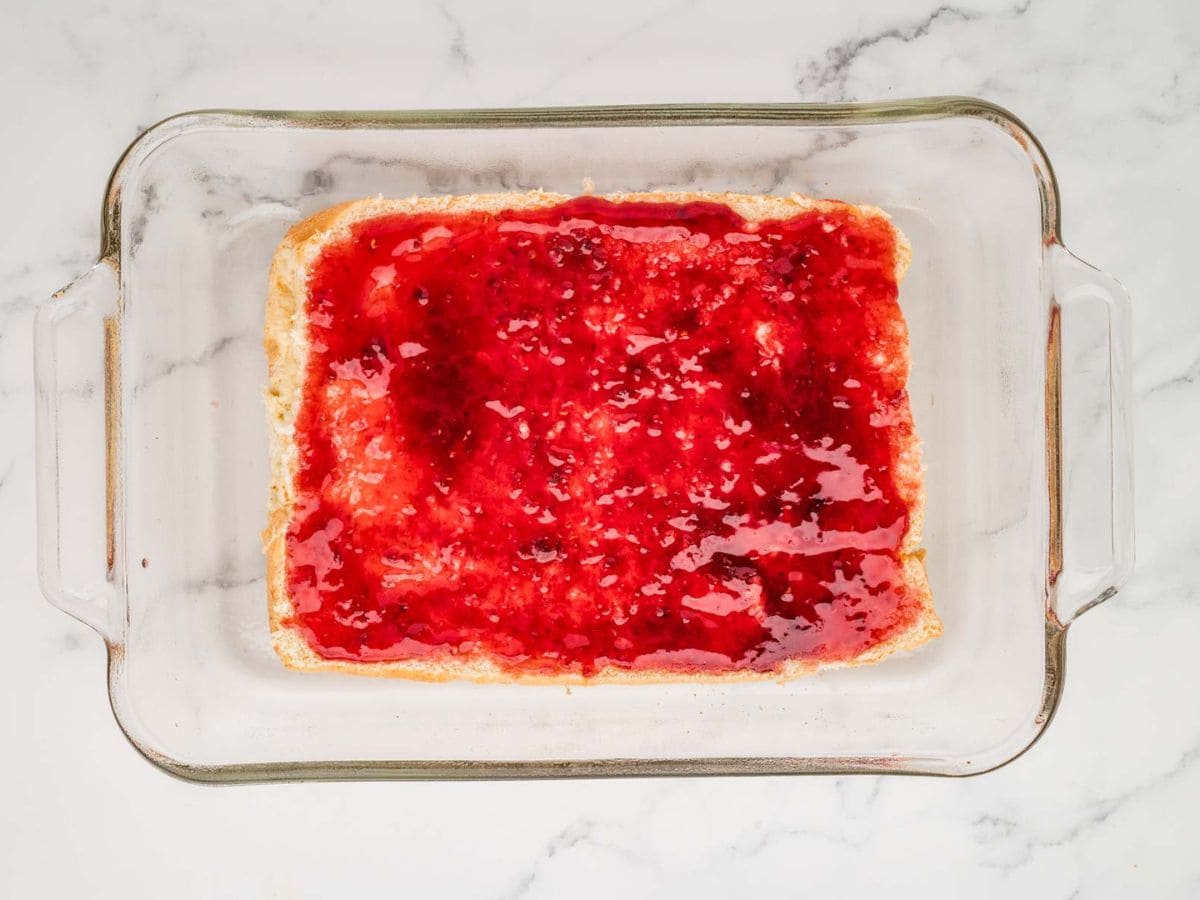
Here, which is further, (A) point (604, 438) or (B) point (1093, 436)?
(B) point (1093, 436)

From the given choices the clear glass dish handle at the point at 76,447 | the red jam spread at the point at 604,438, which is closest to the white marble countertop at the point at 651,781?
the clear glass dish handle at the point at 76,447

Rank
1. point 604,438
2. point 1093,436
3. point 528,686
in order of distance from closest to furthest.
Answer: point 604,438 < point 528,686 < point 1093,436

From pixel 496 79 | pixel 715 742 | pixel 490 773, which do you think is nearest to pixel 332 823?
pixel 490 773

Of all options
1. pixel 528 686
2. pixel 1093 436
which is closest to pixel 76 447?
pixel 528 686

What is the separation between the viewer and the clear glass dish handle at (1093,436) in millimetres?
1998

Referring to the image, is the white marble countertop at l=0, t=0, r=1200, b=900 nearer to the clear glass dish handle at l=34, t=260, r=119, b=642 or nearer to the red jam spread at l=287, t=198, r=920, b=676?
the clear glass dish handle at l=34, t=260, r=119, b=642

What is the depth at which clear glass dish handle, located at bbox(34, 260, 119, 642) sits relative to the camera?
6.62 feet

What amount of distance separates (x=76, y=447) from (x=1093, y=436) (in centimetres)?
235

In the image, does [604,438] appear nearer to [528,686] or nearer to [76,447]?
[528,686]

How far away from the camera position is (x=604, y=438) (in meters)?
1.98

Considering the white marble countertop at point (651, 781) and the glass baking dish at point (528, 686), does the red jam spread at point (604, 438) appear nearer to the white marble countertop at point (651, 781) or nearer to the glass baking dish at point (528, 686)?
the glass baking dish at point (528, 686)

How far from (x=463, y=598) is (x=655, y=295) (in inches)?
28.6

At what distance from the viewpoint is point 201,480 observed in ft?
7.35

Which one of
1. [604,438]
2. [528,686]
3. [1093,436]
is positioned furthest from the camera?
[1093,436]
